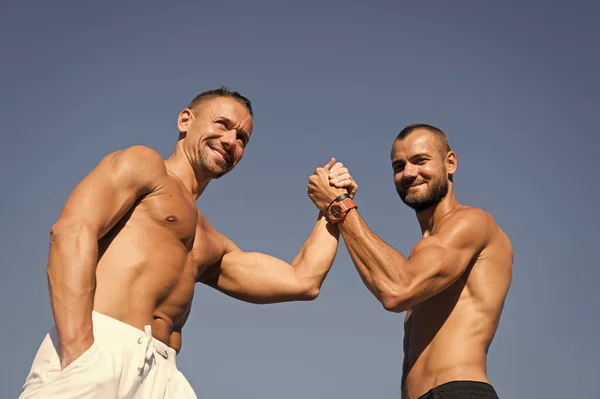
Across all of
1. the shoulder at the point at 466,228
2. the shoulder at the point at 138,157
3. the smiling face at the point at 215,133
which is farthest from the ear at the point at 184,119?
the shoulder at the point at 466,228

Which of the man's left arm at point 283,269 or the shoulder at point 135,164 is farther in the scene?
the man's left arm at point 283,269

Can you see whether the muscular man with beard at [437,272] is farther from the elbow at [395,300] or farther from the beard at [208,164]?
the beard at [208,164]

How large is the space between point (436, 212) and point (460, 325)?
1176 mm

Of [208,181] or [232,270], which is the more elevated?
[208,181]

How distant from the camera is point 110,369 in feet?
15.4

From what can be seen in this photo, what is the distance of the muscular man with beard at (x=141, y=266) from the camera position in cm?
464

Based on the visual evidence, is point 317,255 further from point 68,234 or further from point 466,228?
point 68,234

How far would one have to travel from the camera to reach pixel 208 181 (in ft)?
21.5

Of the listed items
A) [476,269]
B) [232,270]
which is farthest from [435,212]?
[232,270]

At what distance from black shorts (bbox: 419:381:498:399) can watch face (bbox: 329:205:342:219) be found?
1.82 metres

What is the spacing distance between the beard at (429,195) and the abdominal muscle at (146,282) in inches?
85.1

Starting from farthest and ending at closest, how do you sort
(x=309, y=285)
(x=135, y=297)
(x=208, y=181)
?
(x=309, y=285)
(x=208, y=181)
(x=135, y=297)

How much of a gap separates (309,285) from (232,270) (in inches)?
31.3

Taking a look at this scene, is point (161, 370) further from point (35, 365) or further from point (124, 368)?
point (35, 365)
